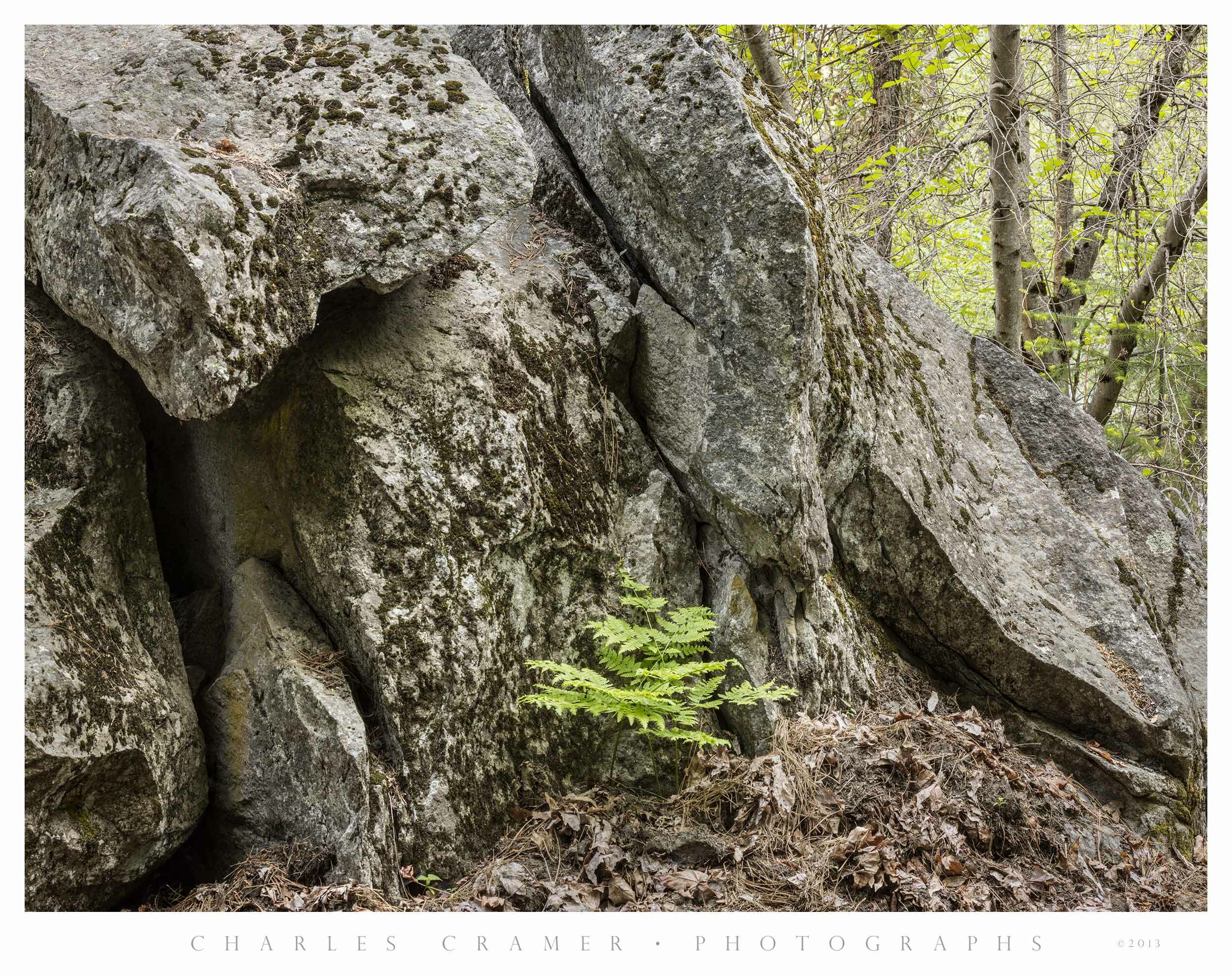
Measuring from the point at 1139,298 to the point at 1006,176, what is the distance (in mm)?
1693

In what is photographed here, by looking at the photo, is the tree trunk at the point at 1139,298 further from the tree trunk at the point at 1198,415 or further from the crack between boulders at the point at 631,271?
the crack between boulders at the point at 631,271

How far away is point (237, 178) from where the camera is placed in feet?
12.1

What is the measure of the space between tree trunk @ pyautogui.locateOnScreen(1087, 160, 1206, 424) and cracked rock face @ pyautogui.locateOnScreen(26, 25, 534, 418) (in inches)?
213

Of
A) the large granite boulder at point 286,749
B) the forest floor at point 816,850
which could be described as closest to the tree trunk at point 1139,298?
the forest floor at point 816,850

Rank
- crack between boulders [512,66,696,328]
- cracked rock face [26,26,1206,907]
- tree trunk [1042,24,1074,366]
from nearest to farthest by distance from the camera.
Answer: cracked rock face [26,26,1206,907] < crack between boulders [512,66,696,328] < tree trunk [1042,24,1074,366]

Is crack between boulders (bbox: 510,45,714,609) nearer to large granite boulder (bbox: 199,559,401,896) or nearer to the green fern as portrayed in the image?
the green fern

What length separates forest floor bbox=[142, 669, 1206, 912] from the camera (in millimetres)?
3676

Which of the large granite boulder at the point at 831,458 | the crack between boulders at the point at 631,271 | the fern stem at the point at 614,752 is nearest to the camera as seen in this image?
the fern stem at the point at 614,752

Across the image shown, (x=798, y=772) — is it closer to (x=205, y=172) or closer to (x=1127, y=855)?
(x=1127, y=855)

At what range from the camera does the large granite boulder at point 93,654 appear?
337cm

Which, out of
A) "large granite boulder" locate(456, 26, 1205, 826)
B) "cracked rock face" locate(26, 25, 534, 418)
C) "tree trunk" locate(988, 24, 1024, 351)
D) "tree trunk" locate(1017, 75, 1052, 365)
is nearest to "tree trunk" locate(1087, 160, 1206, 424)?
"tree trunk" locate(1017, 75, 1052, 365)

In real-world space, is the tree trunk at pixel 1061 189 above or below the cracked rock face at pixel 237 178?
above

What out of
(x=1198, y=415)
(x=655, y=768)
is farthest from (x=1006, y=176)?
(x=655, y=768)

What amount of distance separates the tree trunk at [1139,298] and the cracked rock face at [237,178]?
542 cm
